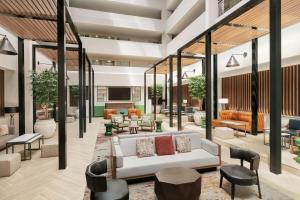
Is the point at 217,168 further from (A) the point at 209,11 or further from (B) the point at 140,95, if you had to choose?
(B) the point at 140,95

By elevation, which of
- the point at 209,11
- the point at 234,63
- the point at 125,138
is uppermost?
the point at 209,11

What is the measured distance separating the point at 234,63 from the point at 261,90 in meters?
1.56

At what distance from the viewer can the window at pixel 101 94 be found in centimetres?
1485

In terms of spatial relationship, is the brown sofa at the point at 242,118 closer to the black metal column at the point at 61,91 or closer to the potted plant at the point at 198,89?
the potted plant at the point at 198,89

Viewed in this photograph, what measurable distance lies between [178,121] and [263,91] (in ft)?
11.7

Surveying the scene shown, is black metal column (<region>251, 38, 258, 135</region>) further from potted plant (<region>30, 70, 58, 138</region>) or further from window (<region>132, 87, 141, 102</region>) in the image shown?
window (<region>132, 87, 141, 102</region>)

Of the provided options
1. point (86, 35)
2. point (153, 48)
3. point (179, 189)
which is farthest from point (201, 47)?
point (86, 35)

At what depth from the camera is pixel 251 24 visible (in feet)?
18.4

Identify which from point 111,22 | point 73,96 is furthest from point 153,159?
point 111,22

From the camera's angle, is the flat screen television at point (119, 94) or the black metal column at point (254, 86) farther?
the flat screen television at point (119, 94)

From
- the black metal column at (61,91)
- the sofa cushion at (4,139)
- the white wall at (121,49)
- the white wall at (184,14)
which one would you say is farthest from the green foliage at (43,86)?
the white wall at (184,14)

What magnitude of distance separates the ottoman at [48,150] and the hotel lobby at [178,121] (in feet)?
0.07

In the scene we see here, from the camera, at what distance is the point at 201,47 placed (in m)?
8.00

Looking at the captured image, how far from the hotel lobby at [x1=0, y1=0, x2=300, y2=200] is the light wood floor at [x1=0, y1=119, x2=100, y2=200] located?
0.02 meters
